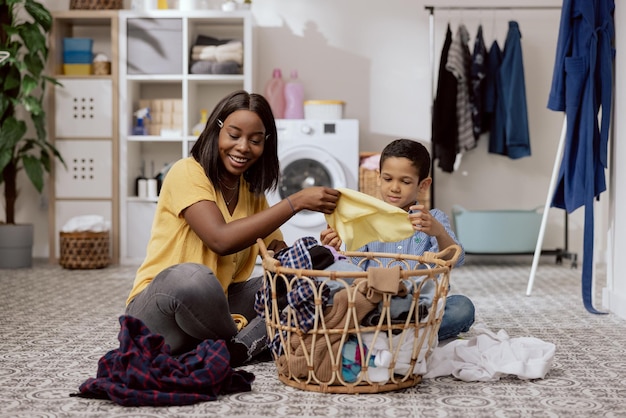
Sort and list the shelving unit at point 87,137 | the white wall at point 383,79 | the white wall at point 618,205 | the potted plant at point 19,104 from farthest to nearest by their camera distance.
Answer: the white wall at point 383,79 → the shelving unit at point 87,137 → the potted plant at point 19,104 → the white wall at point 618,205

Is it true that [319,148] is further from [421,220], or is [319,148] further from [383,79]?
[421,220]

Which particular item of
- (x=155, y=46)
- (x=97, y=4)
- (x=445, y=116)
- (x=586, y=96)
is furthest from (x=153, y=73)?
(x=586, y=96)

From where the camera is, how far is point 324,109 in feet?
16.0

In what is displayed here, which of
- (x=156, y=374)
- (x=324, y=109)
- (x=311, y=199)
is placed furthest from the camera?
(x=324, y=109)

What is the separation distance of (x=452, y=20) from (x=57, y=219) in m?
2.74

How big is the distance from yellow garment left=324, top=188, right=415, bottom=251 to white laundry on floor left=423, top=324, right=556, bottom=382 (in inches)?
12.4

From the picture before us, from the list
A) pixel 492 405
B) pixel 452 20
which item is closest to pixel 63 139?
pixel 452 20

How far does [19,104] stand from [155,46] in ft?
2.90

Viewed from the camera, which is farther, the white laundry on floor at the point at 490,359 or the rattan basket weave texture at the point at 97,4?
Answer: the rattan basket weave texture at the point at 97,4

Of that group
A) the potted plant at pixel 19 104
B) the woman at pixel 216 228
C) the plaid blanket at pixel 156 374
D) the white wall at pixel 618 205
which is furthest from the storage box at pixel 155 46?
the plaid blanket at pixel 156 374

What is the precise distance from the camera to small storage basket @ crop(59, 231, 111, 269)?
4.73 meters

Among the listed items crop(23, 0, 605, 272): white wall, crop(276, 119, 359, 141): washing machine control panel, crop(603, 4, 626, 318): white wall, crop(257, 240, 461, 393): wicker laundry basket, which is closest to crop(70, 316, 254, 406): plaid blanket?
crop(257, 240, 461, 393): wicker laundry basket

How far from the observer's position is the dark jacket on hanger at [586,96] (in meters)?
3.25

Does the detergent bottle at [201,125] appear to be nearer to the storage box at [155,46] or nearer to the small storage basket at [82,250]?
the storage box at [155,46]
